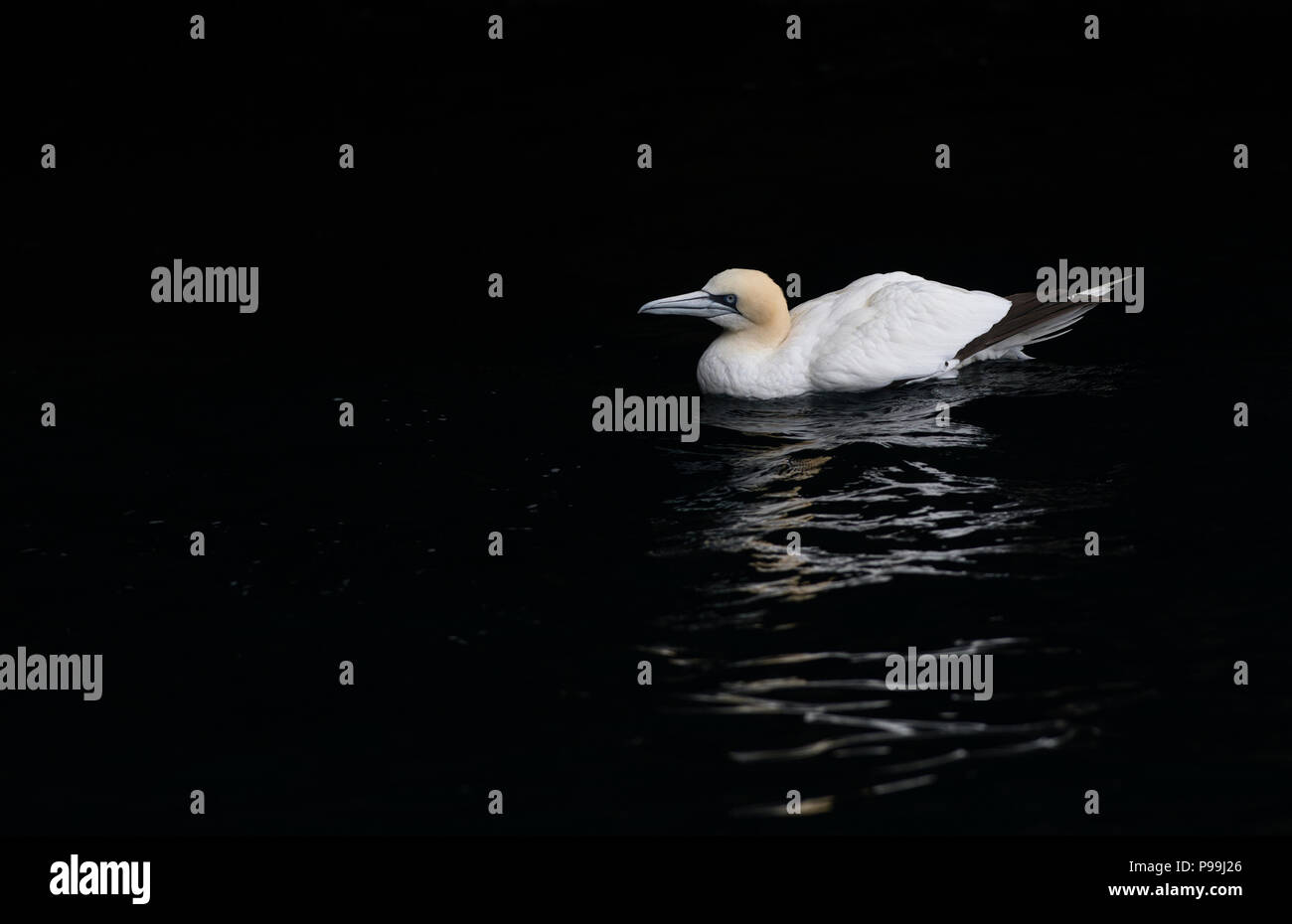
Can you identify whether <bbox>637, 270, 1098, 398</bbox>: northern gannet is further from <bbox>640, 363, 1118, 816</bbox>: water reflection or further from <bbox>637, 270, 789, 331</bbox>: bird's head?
<bbox>640, 363, 1118, 816</bbox>: water reflection

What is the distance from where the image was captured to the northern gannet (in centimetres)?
1408

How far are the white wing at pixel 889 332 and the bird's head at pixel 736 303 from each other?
0.27 metres

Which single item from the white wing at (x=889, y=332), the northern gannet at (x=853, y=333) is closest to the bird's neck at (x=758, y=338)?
the northern gannet at (x=853, y=333)

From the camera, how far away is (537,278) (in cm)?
1856

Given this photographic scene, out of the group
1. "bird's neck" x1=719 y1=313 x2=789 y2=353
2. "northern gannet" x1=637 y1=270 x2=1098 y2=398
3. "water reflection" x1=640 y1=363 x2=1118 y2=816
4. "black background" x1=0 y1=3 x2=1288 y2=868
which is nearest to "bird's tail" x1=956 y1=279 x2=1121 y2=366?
"northern gannet" x1=637 y1=270 x2=1098 y2=398

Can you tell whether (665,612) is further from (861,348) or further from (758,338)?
(758,338)

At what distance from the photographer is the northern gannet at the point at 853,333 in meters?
14.1

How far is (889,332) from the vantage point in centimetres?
1407

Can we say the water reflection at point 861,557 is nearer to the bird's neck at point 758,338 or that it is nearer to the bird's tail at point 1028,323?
the bird's tail at point 1028,323

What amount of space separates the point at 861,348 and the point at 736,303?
1.03 metres

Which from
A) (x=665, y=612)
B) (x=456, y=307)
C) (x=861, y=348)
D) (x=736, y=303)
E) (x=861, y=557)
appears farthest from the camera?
(x=456, y=307)

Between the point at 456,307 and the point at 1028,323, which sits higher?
the point at 456,307

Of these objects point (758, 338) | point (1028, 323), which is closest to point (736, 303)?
point (758, 338)

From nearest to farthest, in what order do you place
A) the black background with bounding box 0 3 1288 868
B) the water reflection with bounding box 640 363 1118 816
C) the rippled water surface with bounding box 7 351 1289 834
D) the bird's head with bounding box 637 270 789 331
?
the rippled water surface with bounding box 7 351 1289 834, the water reflection with bounding box 640 363 1118 816, the black background with bounding box 0 3 1288 868, the bird's head with bounding box 637 270 789 331
